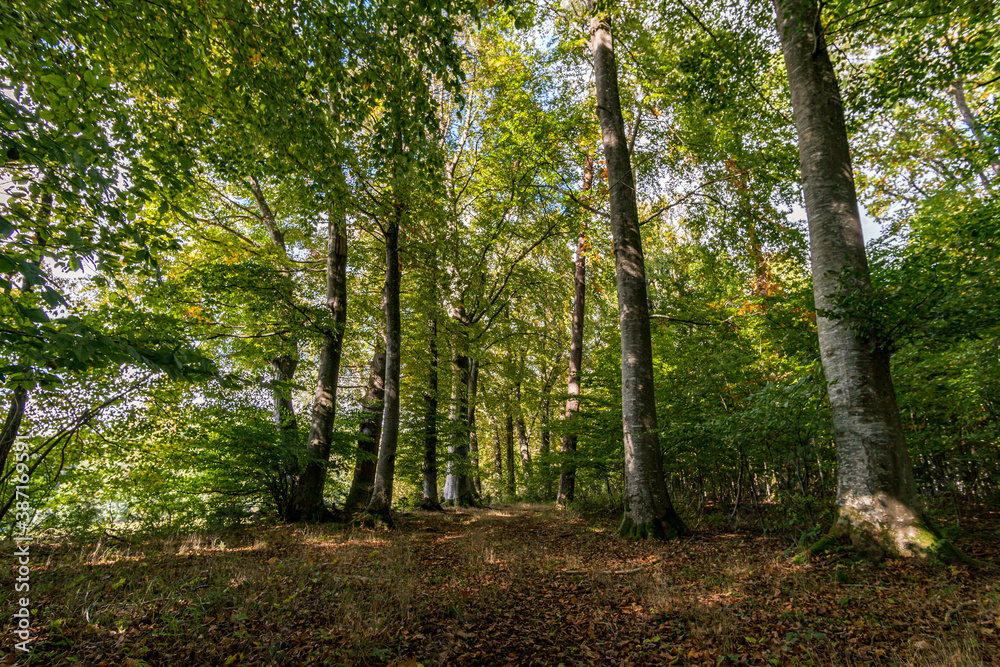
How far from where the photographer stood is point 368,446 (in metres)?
10.7

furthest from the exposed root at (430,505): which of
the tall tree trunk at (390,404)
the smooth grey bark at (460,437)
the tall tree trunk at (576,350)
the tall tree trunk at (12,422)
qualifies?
the tall tree trunk at (12,422)

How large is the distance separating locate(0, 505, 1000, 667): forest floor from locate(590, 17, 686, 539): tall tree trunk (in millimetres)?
1151

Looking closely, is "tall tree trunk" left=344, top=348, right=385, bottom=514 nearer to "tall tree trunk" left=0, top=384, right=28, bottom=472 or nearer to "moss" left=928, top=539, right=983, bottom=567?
"tall tree trunk" left=0, top=384, right=28, bottom=472

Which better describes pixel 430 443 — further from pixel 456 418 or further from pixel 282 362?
pixel 282 362

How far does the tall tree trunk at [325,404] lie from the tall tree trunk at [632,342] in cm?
525

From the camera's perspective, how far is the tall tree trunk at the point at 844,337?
186 inches

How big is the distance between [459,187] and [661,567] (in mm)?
12374

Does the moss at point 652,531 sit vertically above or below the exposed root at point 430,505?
above

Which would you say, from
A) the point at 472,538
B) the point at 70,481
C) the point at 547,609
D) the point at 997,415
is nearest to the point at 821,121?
the point at 997,415

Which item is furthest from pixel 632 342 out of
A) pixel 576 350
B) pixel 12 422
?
pixel 12 422

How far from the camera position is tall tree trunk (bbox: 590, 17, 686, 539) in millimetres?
7023

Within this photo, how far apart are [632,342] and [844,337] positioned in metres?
3.02

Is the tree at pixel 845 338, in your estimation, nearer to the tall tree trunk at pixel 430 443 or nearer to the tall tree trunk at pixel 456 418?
the tall tree trunk at pixel 456 418

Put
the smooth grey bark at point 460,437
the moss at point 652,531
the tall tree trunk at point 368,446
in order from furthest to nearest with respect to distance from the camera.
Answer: the smooth grey bark at point 460,437 < the tall tree trunk at point 368,446 < the moss at point 652,531
